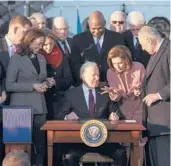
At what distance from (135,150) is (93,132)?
1.47 feet

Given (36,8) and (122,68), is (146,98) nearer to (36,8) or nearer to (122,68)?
(122,68)

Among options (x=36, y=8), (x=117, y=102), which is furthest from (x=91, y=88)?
(x=36, y=8)

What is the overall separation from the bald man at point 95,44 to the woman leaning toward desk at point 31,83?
0.67m

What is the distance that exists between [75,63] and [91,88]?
0.61 metres

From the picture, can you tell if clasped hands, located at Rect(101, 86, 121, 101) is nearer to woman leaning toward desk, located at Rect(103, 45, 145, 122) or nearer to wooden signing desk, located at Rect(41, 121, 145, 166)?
woman leaning toward desk, located at Rect(103, 45, 145, 122)

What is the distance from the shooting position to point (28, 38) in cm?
659

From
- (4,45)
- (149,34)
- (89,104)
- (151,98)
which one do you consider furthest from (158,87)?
(4,45)

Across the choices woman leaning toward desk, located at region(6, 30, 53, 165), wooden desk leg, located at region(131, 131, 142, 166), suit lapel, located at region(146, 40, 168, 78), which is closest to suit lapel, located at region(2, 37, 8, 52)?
woman leaning toward desk, located at region(6, 30, 53, 165)

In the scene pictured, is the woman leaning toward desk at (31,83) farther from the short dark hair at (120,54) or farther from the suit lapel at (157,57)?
the suit lapel at (157,57)

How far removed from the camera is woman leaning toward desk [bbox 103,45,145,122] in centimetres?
675

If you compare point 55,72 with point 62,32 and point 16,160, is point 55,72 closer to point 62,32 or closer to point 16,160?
point 62,32

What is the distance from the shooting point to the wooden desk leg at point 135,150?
6176 millimetres

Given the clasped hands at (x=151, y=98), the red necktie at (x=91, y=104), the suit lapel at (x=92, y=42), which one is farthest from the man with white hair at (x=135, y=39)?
the clasped hands at (x=151, y=98)

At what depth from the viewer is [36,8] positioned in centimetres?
1355
